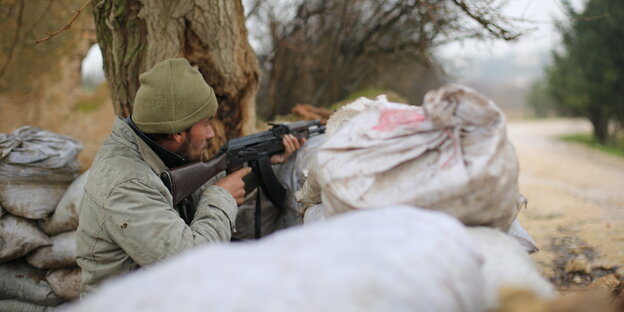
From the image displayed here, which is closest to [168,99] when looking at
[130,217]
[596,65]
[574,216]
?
[130,217]

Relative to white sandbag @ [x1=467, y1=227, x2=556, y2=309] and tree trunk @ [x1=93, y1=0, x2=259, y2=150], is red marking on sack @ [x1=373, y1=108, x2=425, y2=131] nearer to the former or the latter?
white sandbag @ [x1=467, y1=227, x2=556, y2=309]

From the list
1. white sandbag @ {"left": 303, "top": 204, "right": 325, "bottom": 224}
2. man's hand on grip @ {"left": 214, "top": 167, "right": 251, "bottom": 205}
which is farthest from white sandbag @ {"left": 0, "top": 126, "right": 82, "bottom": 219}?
white sandbag @ {"left": 303, "top": 204, "right": 325, "bottom": 224}

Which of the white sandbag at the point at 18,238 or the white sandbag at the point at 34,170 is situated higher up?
the white sandbag at the point at 34,170

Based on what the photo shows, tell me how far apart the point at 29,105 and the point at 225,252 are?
5.52m

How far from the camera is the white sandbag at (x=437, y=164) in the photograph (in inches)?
52.9

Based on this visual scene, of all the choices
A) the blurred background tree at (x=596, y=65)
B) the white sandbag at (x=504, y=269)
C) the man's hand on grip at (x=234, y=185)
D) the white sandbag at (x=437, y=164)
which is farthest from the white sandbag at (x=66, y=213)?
the blurred background tree at (x=596, y=65)

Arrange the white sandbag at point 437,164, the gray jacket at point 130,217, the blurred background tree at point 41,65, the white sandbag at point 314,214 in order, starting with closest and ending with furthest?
the white sandbag at point 437,164
the gray jacket at point 130,217
the white sandbag at point 314,214
the blurred background tree at point 41,65

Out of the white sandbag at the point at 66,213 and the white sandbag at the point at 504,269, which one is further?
the white sandbag at the point at 66,213

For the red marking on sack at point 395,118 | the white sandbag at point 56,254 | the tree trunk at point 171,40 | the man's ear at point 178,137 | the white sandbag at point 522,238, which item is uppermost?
the tree trunk at point 171,40

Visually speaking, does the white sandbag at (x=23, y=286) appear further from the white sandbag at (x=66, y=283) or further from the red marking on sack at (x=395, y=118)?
the red marking on sack at (x=395, y=118)

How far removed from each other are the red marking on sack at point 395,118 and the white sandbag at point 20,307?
2.91m

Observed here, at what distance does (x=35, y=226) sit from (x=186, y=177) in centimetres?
166

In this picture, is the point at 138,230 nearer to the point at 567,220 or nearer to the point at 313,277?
the point at 313,277

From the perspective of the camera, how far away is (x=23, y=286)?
3.07m
